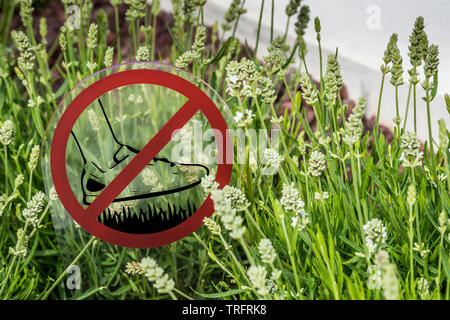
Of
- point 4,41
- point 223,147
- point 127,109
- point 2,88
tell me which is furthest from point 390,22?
point 4,41

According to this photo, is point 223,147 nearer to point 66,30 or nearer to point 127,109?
point 127,109

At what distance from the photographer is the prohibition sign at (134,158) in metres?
0.84

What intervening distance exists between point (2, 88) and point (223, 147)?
717mm

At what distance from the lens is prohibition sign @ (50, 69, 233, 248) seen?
84cm

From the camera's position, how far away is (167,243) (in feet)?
2.83

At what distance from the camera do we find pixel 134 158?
85cm

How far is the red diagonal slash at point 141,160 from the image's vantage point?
836mm

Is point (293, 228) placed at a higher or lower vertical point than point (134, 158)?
lower

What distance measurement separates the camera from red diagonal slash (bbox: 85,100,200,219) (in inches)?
32.9

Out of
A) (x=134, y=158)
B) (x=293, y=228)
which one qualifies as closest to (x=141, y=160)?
(x=134, y=158)

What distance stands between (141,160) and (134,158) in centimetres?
1

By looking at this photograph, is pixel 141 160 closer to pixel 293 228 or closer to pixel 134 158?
pixel 134 158

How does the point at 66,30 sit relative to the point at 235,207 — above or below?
above

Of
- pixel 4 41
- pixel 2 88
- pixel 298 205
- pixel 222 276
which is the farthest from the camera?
pixel 4 41
